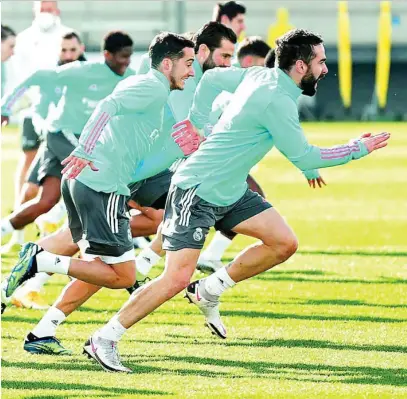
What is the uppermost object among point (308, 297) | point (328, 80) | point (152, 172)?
point (152, 172)

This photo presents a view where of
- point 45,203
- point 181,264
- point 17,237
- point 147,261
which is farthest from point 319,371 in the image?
point 17,237

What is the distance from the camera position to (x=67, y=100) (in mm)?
12258

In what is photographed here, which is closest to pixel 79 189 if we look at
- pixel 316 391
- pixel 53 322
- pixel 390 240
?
pixel 53 322

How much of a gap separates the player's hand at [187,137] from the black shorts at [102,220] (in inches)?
32.3

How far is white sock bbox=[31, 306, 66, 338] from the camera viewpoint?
28.0 feet

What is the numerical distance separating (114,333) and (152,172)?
159cm

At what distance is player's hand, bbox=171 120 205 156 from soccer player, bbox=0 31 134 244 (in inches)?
87.2

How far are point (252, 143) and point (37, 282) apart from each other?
2.69 m

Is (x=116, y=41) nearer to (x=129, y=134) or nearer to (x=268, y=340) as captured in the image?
(x=129, y=134)

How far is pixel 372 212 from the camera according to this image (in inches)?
746

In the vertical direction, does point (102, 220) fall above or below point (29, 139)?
above

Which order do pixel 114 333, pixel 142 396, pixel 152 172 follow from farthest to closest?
1. pixel 152 172
2. pixel 114 333
3. pixel 142 396

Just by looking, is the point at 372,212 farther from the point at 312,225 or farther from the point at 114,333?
the point at 114,333

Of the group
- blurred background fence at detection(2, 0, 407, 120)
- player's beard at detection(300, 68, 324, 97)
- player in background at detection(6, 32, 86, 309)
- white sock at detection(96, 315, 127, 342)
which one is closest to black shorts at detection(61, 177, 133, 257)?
white sock at detection(96, 315, 127, 342)
